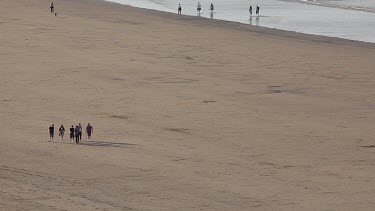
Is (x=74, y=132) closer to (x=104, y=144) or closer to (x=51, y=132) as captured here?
(x=51, y=132)

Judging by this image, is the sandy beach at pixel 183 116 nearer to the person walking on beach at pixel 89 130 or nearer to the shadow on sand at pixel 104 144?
the shadow on sand at pixel 104 144

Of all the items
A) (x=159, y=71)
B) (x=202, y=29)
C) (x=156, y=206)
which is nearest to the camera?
(x=156, y=206)

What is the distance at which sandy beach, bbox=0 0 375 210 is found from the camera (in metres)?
25.5

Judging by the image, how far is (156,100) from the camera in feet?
117

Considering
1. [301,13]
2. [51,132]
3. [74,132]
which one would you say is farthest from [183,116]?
[301,13]

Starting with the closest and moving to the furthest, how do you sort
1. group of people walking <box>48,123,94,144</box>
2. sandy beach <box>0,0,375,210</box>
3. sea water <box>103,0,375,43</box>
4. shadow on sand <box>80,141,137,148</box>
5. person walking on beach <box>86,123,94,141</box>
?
sandy beach <box>0,0,375,210</box> < shadow on sand <box>80,141,137,148</box> < group of people walking <box>48,123,94,144</box> < person walking on beach <box>86,123,94,141</box> < sea water <box>103,0,375,43</box>

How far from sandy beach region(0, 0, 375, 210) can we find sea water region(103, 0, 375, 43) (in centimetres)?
294

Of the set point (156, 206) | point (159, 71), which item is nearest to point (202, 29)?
point (159, 71)

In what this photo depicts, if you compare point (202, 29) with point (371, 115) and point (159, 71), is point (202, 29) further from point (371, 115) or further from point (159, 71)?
point (371, 115)

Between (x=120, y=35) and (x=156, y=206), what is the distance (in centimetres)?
2574

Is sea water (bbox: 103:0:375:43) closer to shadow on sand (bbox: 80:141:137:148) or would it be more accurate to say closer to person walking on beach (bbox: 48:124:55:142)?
shadow on sand (bbox: 80:141:137:148)

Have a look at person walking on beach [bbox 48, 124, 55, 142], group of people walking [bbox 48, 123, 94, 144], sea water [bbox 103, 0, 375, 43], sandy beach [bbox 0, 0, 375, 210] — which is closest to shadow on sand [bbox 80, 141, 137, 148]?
sandy beach [bbox 0, 0, 375, 210]

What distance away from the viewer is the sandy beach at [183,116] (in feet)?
83.5

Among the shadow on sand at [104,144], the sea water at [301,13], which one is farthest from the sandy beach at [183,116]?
the sea water at [301,13]
